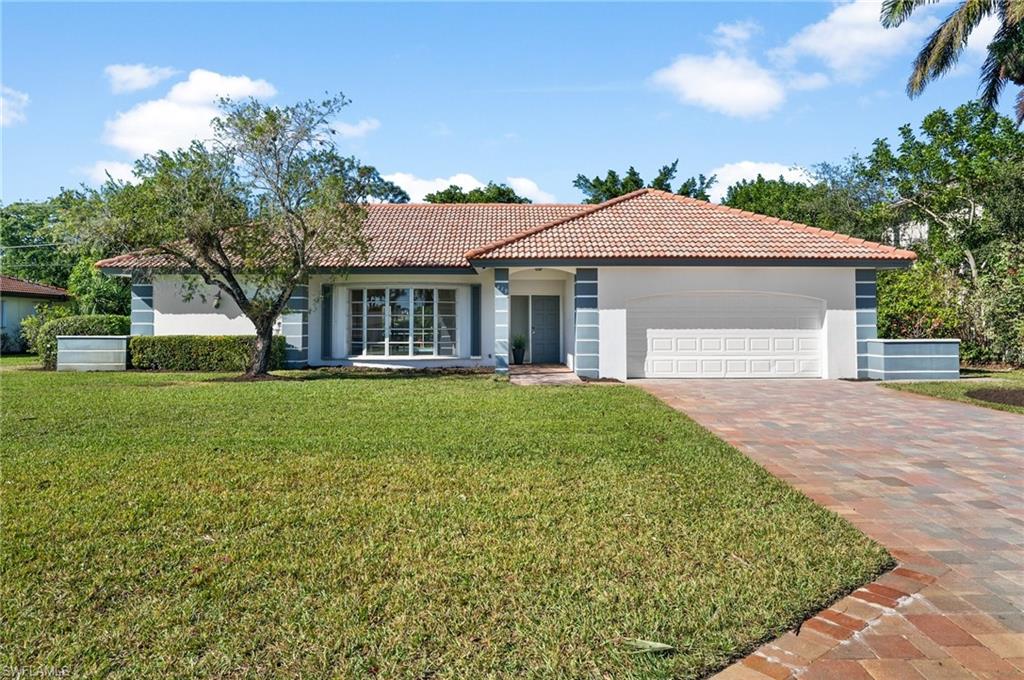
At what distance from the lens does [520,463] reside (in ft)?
21.0

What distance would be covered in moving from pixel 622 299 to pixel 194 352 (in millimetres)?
11701

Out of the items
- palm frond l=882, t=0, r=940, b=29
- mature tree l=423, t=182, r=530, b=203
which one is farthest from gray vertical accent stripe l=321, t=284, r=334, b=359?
mature tree l=423, t=182, r=530, b=203

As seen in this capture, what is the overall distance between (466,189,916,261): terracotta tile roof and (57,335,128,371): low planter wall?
10282 millimetres

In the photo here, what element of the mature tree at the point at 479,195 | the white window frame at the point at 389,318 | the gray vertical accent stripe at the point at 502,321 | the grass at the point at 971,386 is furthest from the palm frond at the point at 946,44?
the mature tree at the point at 479,195

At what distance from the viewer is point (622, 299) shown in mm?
15352

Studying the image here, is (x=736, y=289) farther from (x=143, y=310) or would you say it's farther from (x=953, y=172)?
(x=953, y=172)

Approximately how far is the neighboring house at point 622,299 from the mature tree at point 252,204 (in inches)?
56.8

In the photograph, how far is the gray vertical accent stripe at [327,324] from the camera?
60.8ft

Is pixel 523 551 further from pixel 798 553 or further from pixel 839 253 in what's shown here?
pixel 839 253

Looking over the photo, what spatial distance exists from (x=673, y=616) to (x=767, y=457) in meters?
4.22

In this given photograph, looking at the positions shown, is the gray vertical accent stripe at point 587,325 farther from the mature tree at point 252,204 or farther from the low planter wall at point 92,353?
the low planter wall at point 92,353

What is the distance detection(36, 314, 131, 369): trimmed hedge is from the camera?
59.5 feet

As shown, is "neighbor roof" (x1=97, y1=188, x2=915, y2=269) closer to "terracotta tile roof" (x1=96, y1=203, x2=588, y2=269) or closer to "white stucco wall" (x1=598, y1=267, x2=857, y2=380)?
"terracotta tile roof" (x1=96, y1=203, x2=588, y2=269)

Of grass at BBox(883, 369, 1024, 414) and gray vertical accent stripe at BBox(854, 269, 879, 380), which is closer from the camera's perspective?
grass at BBox(883, 369, 1024, 414)
